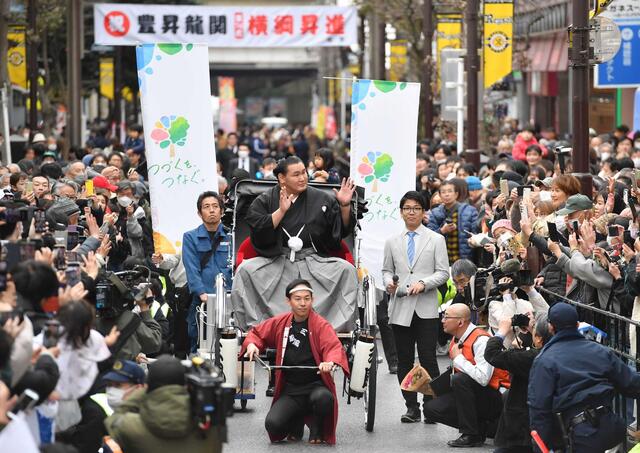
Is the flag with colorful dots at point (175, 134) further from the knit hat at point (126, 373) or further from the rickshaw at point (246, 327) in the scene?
the knit hat at point (126, 373)

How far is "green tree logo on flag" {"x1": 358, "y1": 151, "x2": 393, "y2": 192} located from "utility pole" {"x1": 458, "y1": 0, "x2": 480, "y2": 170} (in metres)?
7.60

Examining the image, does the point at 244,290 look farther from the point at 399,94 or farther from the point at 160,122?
the point at 399,94

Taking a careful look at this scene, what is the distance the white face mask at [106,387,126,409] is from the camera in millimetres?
7973

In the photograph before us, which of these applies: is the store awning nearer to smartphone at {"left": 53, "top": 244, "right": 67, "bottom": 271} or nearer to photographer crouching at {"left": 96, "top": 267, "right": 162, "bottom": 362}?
photographer crouching at {"left": 96, "top": 267, "right": 162, "bottom": 362}

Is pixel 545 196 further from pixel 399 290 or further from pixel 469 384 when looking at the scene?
pixel 469 384

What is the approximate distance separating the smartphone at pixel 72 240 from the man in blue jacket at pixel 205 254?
222cm

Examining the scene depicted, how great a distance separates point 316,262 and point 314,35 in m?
23.7

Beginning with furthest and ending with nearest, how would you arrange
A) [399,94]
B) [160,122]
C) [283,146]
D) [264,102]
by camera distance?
[264,102]
[283,146]
[399,94]
[160,122]

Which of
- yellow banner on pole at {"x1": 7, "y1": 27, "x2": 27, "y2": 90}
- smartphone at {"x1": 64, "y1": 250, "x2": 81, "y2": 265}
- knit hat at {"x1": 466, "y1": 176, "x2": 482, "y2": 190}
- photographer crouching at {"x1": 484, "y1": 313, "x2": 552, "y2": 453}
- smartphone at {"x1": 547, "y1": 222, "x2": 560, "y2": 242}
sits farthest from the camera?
yellow banner on pole at {"x1": 7, "y1": 27, "x2": 27, "y2": 90}

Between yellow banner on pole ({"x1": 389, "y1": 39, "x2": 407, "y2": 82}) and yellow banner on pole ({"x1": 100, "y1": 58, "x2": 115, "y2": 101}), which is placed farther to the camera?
yellow banner on pole ({"x1": 100, "y1": 58, "x2": 115, "y2": 101})

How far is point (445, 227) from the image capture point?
1571cm

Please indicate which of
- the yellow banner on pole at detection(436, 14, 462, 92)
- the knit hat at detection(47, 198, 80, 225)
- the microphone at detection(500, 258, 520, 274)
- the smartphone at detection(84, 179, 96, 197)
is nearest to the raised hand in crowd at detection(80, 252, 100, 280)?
the microphone at detection(500, 258, 520, 274)

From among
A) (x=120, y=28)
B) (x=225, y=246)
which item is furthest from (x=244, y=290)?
(x=120, y=28)

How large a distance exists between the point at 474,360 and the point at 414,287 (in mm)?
1244
